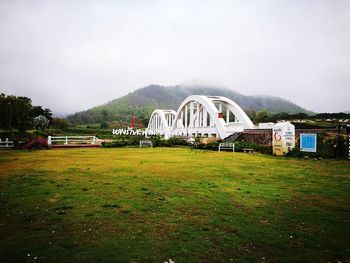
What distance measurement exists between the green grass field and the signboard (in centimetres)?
1068

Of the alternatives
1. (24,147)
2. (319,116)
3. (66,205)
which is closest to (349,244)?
(66,205)

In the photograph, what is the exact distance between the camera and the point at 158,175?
10.1m

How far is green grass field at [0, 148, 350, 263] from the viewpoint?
3832mm

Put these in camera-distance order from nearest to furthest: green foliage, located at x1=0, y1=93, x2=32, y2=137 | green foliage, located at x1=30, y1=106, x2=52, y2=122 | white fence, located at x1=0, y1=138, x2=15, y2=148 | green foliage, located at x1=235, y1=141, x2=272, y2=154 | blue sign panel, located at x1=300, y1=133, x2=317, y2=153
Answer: blue sign panel, located at x1=300, y1=133, x2=317, y2=153 < green foliage, located at x1=235, y1=141, x2=272, y2=154 < white fence, located at x1=0, y1=138, x2=15, y2=148 < green foliage, located at x1=0, y1=93, x2=32, y2=137 < green foliage, located at x1=30, y1=106, x2=52, y2=122

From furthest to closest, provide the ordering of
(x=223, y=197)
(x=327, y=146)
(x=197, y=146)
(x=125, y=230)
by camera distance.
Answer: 1. (x=197, y=146)
2. (x=327, y=146)
3. (x=223, y=197)
4. (x=125, y=230)

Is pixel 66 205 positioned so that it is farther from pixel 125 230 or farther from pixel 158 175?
pixel 158 175

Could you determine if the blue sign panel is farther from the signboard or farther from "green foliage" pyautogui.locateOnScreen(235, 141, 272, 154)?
"green foliage" pyautogui.locateOnScreen(235, 141, 272, 154)

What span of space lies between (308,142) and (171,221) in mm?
15989

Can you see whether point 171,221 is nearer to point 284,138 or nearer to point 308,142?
point 308,142

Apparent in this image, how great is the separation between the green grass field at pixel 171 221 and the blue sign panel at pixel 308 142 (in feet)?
31.6

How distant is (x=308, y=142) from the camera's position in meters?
18.1

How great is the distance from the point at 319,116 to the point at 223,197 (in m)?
49.7

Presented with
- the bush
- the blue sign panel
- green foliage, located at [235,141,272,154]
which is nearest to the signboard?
the blue sign panel

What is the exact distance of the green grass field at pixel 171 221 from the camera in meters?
3.83
